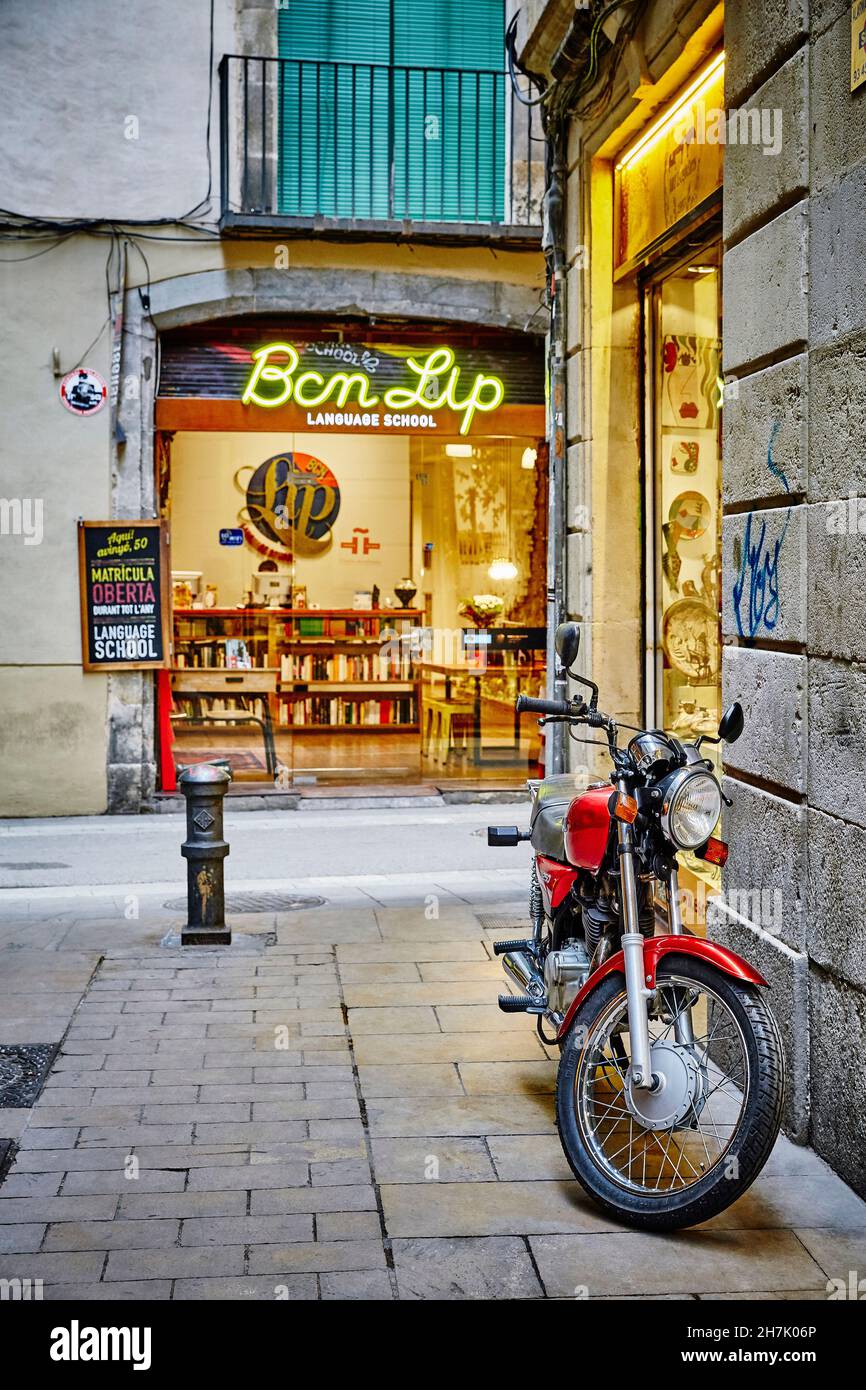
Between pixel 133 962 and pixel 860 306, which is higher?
pixel 860 306

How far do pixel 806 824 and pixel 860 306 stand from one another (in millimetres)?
1549

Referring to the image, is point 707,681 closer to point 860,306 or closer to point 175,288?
point 860,306

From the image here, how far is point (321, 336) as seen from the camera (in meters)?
12.5

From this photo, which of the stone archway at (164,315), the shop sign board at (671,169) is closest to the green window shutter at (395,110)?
the stone archway at (164,315)

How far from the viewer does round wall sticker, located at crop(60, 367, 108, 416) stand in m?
11.9

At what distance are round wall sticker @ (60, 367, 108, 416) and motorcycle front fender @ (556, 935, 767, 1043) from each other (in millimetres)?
8789

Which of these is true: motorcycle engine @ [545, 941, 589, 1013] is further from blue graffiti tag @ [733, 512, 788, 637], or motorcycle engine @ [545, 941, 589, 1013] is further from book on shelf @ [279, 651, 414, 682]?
book on shelf @ [279, 651, 414, 682]

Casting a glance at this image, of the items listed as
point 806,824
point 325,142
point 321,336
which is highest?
point 325,142

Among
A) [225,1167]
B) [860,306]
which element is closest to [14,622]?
[225,1167]

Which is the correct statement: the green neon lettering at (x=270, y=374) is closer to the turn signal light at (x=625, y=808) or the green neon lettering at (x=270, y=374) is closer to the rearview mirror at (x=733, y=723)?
the turn signal light at (x=625, y=808)
